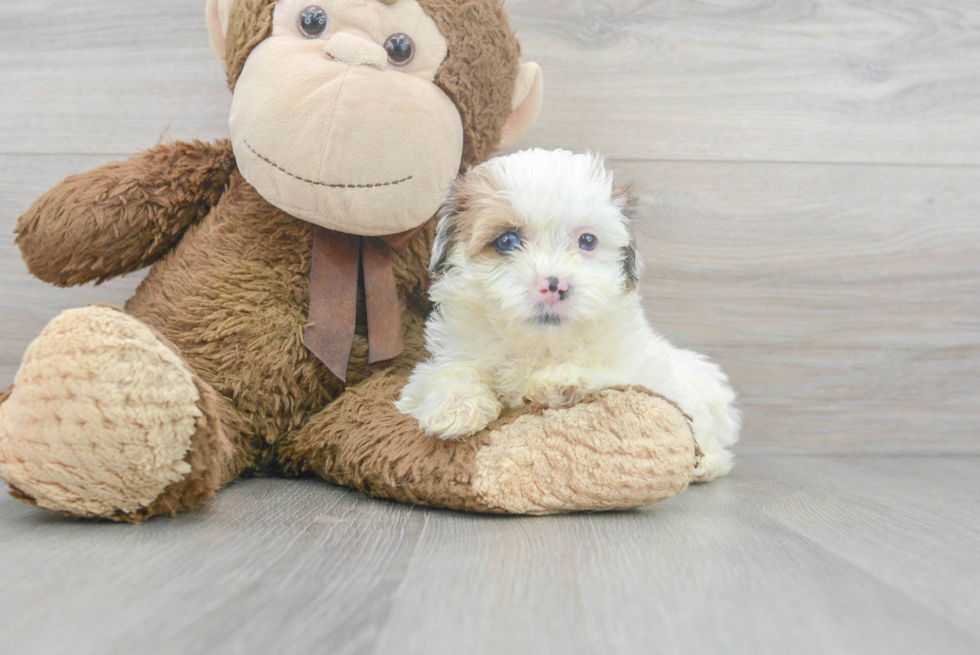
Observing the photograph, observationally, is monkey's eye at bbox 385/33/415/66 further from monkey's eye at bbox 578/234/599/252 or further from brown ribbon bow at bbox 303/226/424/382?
monkey's eye at bbox 578/234/599/252

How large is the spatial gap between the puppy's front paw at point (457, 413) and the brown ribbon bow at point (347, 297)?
0.69 feet

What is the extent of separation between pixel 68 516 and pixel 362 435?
0.36 metres

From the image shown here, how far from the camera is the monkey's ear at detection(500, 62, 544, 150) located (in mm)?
1150

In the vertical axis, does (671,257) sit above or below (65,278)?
above

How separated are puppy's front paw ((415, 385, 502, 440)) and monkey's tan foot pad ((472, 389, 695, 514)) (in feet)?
0.11

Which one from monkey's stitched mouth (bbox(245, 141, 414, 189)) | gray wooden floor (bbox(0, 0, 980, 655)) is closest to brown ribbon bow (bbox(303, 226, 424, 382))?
monkey's stitched mouth (bbox(245, 141, 414, 189))

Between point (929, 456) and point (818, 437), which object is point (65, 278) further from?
point (929, 456)

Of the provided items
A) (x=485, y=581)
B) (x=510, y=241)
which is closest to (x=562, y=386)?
(x=510, y=241)

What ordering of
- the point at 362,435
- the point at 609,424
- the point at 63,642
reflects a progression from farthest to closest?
the point at 362,435, the point at 609,424, the point at 63,642

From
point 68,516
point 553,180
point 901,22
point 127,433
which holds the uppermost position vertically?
point 901,22

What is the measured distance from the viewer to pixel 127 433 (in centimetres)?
76

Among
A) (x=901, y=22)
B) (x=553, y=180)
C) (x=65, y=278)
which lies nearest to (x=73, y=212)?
(x=65, y=278)

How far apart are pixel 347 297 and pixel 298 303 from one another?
81mm

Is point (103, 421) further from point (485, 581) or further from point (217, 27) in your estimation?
point (217, 27)
